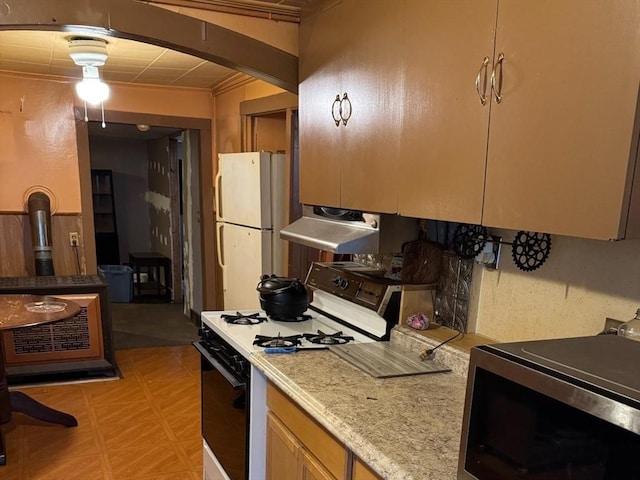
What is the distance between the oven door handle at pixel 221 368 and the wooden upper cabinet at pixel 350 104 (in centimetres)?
82

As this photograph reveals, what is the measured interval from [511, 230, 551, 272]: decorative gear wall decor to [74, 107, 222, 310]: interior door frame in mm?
3335

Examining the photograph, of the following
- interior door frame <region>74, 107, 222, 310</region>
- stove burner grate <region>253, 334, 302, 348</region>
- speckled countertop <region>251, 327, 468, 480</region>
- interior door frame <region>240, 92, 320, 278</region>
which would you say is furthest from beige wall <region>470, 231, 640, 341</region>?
interior door frame <region>74, 107, 222, 310</region>

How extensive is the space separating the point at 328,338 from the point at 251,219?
5.04ft

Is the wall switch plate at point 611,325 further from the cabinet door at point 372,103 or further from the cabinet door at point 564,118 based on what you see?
the cabinet door at point 372,103

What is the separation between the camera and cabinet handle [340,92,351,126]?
1.93 metres

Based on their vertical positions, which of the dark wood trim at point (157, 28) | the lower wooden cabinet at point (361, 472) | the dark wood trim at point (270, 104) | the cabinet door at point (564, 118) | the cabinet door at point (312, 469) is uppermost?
the dark wood trim at point (157, 28)

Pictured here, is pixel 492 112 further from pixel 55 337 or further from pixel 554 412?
pixel 55 337

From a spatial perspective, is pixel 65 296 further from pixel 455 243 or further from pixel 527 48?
pixel 527 48

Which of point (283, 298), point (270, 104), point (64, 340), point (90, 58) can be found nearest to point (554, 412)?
point (283, 298)

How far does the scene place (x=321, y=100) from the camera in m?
2.14

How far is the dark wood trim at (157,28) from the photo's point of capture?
1772 mm

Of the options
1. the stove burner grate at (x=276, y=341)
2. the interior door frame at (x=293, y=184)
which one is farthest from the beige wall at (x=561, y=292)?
the interior door frame at (x=293, y=184)

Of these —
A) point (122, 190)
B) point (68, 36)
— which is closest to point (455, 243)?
point (68, 36)

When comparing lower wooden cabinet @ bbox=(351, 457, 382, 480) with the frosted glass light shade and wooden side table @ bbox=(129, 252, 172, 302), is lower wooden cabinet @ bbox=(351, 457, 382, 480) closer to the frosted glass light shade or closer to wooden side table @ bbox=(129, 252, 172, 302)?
the frosted glass light shade
